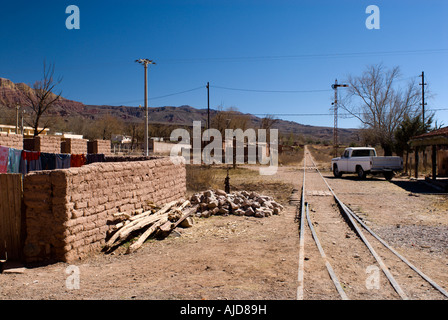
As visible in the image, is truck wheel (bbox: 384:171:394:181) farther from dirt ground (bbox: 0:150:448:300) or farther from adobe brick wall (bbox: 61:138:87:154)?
adobe brick wall (bbox: 61:138:87:154)

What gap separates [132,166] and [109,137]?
→ 65.0m

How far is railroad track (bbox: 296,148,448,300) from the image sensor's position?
5.21 m

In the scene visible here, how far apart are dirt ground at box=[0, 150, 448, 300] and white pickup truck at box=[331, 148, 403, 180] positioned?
41.8ft

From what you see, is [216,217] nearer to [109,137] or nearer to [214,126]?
[214,126]

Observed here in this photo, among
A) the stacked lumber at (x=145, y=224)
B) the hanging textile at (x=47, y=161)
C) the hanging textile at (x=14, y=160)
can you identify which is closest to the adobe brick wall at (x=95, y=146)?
the hanging textile at (x=47, y=161)

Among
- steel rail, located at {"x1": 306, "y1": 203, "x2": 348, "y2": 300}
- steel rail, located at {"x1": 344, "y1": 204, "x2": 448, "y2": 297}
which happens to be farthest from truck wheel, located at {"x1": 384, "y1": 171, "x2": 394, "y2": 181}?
steel rail, located at {"x1": 306, "y1": 203, "x2": 348, "y2": 300}

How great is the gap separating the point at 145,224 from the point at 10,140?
30.6 ft

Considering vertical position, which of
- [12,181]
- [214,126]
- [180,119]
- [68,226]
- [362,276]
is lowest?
[362,276]

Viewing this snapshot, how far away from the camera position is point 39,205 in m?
6.61

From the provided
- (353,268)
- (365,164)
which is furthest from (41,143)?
(365,164)

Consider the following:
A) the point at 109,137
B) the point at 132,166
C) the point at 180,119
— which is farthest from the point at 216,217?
the point at 180,119

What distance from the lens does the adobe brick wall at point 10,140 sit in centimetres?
1414

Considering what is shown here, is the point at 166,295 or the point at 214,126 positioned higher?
the point at 214,126

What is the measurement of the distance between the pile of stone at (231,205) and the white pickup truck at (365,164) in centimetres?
1318
